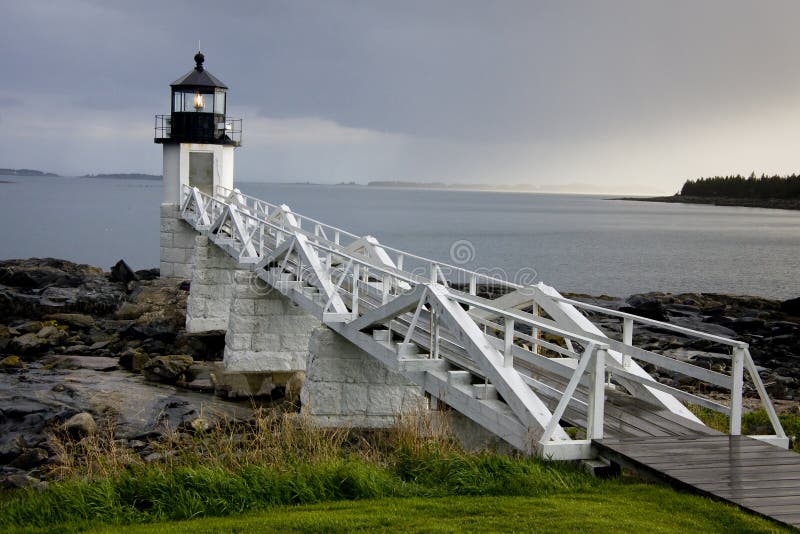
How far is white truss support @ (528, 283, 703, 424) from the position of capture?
872 centimetres

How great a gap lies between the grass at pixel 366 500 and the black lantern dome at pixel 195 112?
2406 cm

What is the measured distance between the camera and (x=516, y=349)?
378 inches

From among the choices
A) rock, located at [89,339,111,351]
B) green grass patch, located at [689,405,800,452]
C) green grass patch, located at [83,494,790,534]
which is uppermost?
green grass patch, located at [83,494,790,534]

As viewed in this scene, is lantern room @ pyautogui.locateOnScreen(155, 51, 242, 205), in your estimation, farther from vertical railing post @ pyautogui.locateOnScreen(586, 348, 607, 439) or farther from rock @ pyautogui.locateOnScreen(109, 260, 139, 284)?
vertical railing post @ pyautogui.locateOnScreen(586, 348, 607, 439)

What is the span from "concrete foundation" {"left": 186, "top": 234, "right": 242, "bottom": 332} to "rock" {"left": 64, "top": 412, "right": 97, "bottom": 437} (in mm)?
8938

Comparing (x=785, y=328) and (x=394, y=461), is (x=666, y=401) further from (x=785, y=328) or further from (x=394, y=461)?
(x=785, y=328)

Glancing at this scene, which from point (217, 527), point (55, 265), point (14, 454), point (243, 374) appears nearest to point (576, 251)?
point (55, 265)

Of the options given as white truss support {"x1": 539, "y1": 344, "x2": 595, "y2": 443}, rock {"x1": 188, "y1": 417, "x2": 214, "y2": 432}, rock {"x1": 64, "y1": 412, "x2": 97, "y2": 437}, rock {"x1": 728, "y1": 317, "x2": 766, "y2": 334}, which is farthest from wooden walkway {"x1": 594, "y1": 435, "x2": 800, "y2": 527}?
rock {"x1": 728, "y1": 317, "x2": 766, "y2": 334}

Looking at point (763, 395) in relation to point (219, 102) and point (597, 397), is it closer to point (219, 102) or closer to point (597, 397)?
point (597, 397)

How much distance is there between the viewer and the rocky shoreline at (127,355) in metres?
14.0

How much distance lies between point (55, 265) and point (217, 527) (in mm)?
34192

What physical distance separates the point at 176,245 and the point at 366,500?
2449 cm

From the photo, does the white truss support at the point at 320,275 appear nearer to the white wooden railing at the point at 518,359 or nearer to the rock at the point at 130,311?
the white wooden railing at the point at 518,359

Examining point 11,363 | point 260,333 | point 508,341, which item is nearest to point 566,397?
point 508,341
